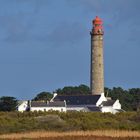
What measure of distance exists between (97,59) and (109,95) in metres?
13.4

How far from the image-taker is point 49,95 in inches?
4067

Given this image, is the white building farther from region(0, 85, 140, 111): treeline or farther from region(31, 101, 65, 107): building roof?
region(0, 85, 140, 111): treeline

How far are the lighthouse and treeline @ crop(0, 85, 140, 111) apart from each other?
16.1ft

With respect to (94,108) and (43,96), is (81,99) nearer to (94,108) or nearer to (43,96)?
(94,108)

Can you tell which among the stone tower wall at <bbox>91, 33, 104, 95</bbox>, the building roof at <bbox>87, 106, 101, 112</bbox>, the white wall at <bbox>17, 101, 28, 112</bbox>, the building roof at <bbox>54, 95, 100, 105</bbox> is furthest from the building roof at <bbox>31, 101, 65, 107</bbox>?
the stone tower wall at <bbox>91, 33, 104, 95</bbox>

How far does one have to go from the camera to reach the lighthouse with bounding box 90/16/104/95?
91250 mm

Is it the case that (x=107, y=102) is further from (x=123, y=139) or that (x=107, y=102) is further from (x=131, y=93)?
(x=123, y=139)

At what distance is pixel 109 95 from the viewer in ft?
343

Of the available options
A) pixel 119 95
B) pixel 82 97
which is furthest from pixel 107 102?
pixel 119 95

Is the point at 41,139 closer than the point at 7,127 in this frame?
Yes

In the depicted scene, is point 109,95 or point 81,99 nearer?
point 81,99

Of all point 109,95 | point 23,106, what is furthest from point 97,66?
point 109,95

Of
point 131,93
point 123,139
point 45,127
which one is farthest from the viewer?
point 131,93

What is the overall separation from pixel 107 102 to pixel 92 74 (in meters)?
4.67
